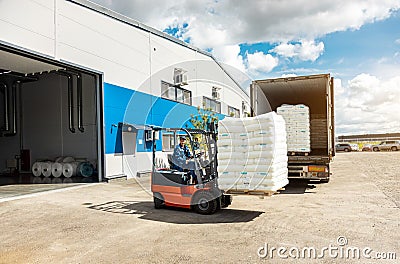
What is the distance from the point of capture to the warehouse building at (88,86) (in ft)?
39.9

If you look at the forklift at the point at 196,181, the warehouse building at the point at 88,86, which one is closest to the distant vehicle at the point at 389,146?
the warehouse building at the point at 88,86

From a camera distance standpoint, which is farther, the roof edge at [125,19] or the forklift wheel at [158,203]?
the roof edge at [125,19]

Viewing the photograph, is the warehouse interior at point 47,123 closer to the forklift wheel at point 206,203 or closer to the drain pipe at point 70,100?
the drain pipe at point 70,100

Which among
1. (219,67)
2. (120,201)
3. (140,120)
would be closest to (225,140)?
(120,201)

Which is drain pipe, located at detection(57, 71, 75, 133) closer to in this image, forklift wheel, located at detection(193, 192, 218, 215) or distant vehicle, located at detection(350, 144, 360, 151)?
forklift wheel, located at detection(193, 192, 218, 215)

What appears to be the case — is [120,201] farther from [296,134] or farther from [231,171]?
[296,134]

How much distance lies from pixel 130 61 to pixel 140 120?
2.75m

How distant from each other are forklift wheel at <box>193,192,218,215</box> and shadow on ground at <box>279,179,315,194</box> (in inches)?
151

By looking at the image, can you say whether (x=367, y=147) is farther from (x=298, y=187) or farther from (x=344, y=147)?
(x=298, y=187)

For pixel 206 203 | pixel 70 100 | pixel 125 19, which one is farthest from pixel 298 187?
pixel 70 100

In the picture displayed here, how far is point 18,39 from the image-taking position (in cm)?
1077

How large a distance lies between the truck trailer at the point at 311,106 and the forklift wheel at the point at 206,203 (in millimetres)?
3921
